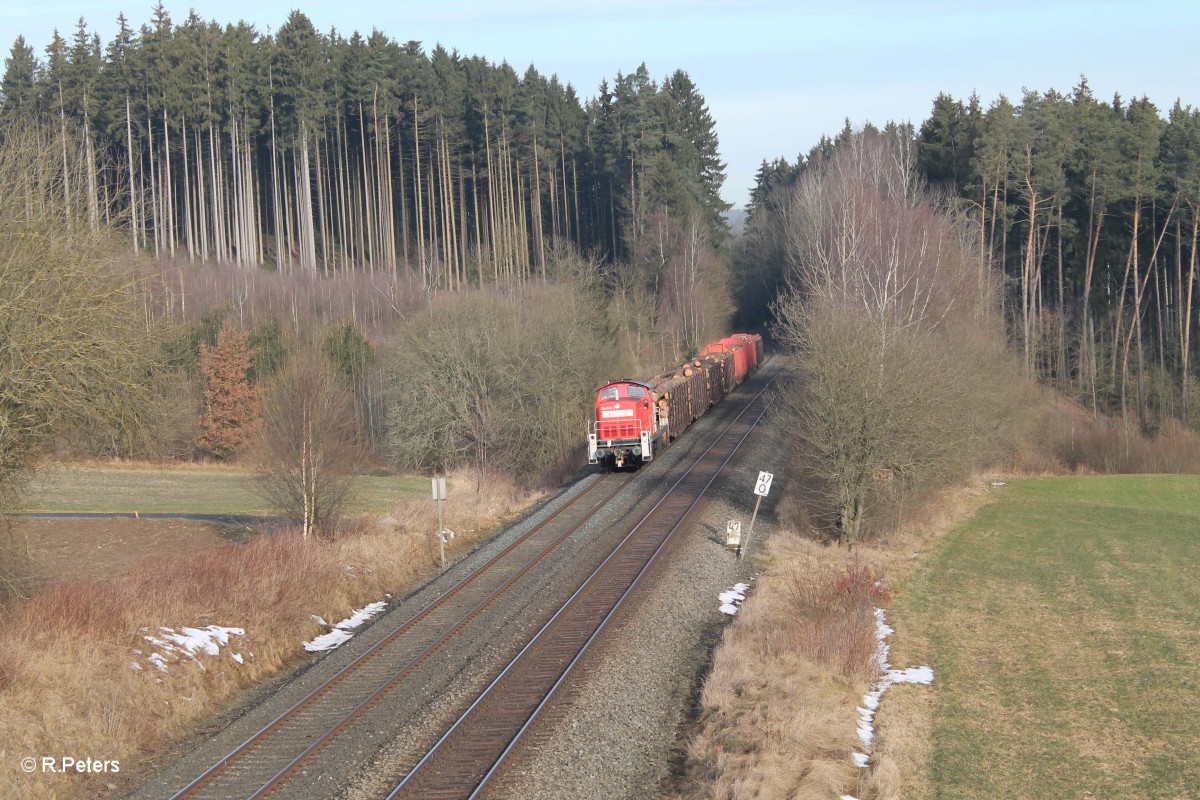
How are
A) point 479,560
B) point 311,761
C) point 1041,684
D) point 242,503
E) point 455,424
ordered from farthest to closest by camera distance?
point 455,424, point 242,503, point 479,560, point 1041,684, point 311,761

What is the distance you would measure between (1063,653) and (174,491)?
30.8 metres

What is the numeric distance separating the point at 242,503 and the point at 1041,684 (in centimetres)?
2621

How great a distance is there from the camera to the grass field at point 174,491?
31.9m

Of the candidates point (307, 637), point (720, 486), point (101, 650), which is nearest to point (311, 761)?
point (101, 650)

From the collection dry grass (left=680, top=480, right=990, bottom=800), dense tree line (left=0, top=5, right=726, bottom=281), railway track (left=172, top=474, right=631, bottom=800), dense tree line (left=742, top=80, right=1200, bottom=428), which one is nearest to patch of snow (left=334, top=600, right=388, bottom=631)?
railway track (left=172, top=474, right=631, bottom=800)

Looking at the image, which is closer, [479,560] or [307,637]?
[307,637]

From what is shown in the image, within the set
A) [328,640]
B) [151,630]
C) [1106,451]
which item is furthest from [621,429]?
[1106,451]

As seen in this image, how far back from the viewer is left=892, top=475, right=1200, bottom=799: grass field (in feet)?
41.8

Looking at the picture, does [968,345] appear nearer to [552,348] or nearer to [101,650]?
[552,348]

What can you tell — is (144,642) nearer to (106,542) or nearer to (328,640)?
(328,640)

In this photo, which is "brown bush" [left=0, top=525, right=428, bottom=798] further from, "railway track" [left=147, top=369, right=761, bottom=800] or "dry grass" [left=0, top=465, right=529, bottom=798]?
"railway track" [left=147, top=369, right=761, bottom=800]

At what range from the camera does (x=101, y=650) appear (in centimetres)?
1444

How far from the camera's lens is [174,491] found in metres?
36.7

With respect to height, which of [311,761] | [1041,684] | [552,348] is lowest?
[1041,684]
